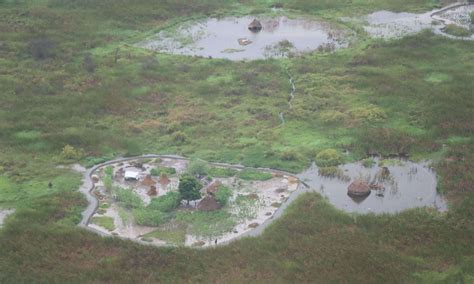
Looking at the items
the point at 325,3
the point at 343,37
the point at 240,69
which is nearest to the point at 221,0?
the point at 325,3

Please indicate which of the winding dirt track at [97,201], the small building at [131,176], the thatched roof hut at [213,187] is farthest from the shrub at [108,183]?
the thatched roof hut at [213,187]

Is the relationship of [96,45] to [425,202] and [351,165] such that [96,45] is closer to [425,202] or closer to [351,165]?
[351,165]

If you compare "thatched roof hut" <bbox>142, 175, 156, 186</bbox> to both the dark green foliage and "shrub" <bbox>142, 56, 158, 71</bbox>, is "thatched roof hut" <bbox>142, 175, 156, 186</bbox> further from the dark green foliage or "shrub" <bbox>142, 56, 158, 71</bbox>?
"shrub" <bbox>142, 56, 158, 71</bbox>

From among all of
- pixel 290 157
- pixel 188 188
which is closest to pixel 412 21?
pixel 290 157

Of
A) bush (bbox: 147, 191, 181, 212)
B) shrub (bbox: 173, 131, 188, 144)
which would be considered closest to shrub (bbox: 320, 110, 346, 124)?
shrub (bbox: 173, 131, 188, 144)

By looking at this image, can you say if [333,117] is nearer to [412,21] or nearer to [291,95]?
[291,95]

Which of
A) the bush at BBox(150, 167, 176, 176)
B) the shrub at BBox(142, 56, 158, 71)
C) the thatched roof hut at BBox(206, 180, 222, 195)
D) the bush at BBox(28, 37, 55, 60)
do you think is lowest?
the bush at BBox(150, 167, 176, 176)

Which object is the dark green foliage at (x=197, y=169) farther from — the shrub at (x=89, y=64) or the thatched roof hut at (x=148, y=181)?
the shrub at (x=89, y=64)
